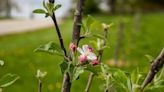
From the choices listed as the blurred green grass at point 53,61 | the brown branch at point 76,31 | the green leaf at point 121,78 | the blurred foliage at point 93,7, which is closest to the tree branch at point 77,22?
the brown branch at point 76,31

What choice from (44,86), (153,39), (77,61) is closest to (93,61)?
(77,61)

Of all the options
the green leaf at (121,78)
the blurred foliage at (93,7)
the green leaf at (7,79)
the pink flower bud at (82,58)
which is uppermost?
the pink flower bud at (82,58)

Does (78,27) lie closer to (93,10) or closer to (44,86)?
(44,86)

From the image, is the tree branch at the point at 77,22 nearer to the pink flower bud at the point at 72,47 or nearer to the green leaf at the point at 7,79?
the pink flower bud at the point at 72,47

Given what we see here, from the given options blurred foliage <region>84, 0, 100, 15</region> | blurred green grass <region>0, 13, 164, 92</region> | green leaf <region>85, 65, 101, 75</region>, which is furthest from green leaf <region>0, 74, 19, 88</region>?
blurred foliage <region>84, 0, 100, 15</region>

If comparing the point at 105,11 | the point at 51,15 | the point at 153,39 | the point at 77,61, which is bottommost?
the point at 105,11

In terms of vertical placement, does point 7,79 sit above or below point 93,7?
above

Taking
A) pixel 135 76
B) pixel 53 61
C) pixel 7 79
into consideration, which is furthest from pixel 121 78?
pixel 53 61

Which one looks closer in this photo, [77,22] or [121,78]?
[121,78]

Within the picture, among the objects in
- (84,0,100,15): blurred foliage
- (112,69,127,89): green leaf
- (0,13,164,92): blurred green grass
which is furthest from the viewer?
(84,0,100,15): blurred foliage

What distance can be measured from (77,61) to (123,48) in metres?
13.3

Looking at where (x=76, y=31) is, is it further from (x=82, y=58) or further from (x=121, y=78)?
(x=121, y=78)

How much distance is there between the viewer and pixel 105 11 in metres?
40.7

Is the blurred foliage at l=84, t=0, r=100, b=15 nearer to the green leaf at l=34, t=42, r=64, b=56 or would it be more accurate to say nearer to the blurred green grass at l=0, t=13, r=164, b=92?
the blurred green grass at l=0, t=13, r=164, b=92
